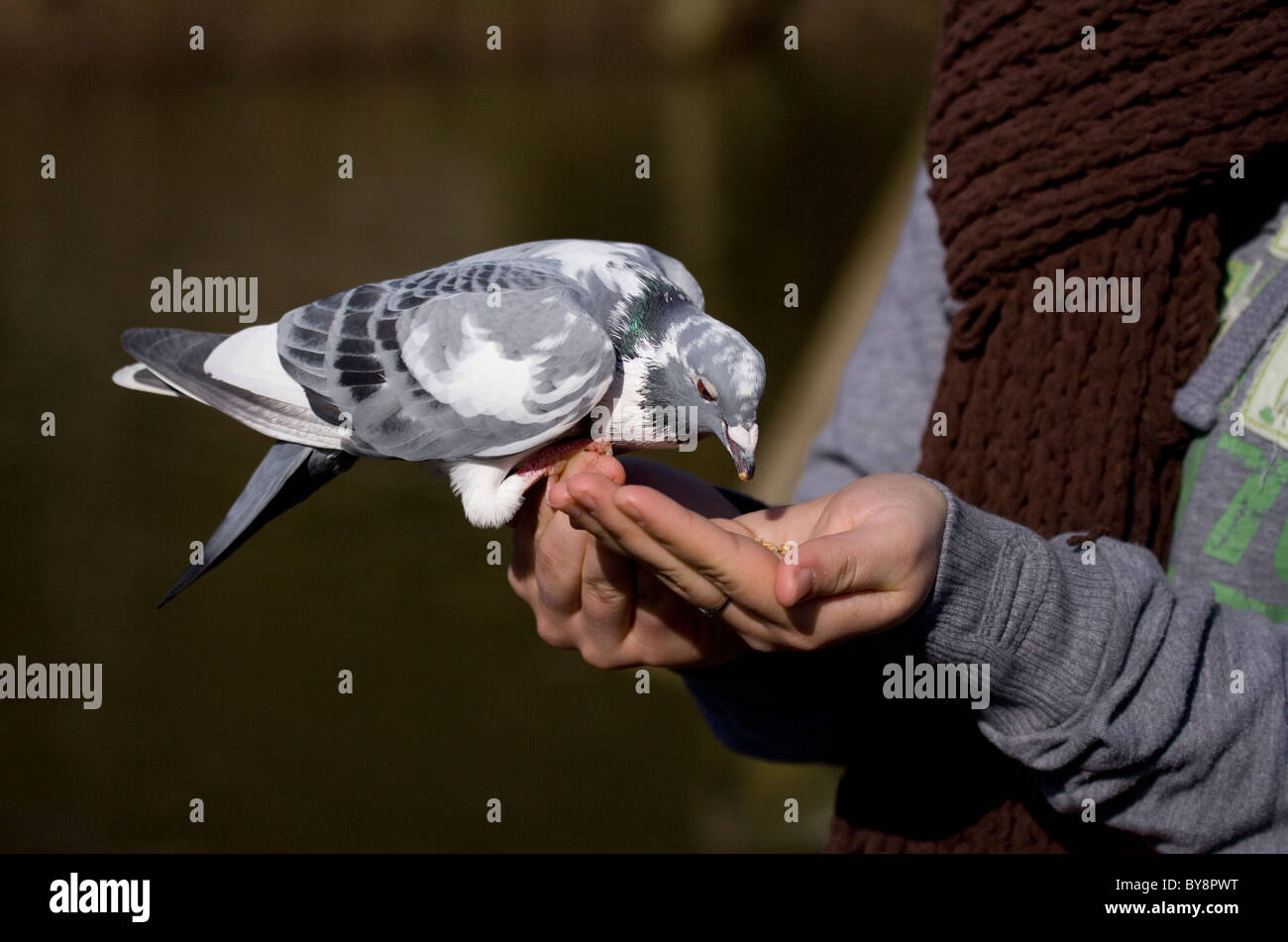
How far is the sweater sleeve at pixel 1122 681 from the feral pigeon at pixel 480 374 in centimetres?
46

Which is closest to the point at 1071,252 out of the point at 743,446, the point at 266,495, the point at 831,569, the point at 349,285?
the point at 743,446

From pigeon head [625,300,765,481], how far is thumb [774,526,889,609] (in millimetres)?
424

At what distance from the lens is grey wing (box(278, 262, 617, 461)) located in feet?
4.91

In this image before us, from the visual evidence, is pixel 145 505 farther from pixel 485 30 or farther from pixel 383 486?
pixel 485 30

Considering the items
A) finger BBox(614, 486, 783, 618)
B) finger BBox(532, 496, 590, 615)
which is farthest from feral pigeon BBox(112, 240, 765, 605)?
finger BBox(614, 486, 783, 618)

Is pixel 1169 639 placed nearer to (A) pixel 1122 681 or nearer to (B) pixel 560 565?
(A) pixel 1122 681

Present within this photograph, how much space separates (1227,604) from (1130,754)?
0.40m

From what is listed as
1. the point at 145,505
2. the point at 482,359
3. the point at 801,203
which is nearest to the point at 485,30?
the point at 801,203

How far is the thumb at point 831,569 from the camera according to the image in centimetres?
107

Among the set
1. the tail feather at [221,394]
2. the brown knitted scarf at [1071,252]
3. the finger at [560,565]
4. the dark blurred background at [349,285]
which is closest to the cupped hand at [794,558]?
the finger at [560,565]

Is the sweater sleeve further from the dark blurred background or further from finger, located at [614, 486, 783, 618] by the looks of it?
the dark blurred background

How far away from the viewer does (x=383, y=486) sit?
3.79m

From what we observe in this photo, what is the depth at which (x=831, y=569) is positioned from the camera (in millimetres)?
1104

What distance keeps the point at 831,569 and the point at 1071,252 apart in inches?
33.9
